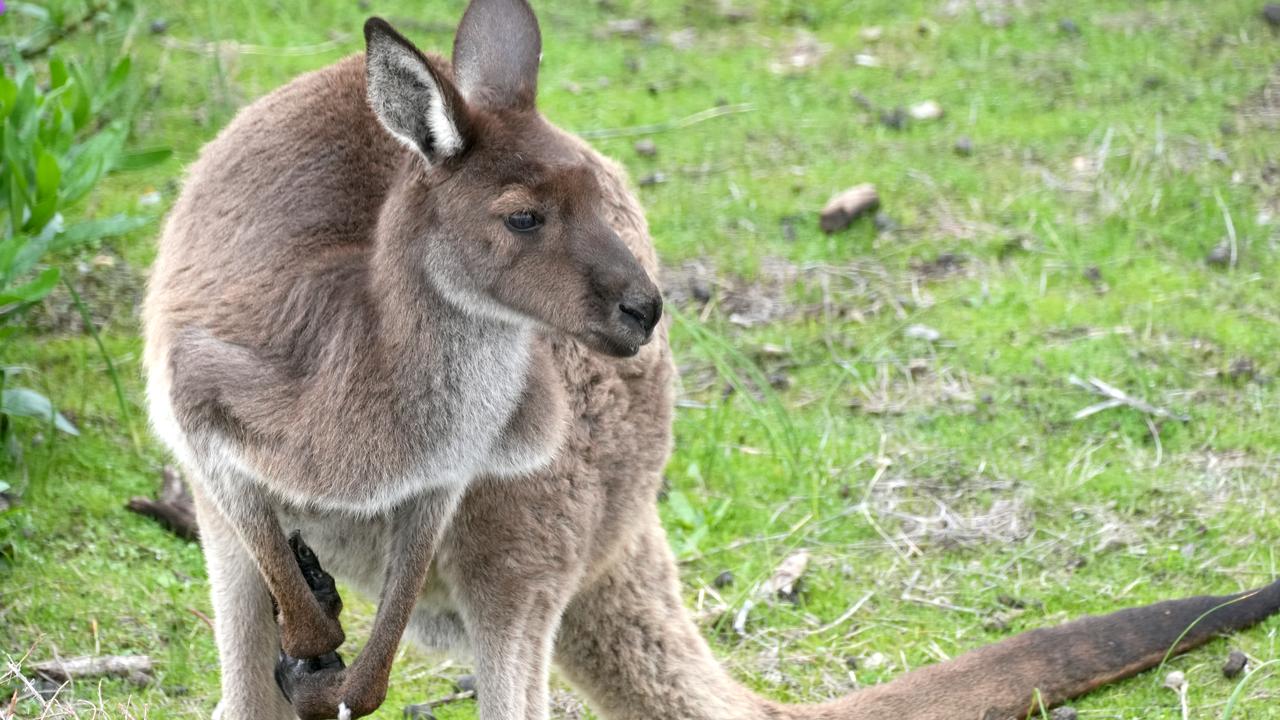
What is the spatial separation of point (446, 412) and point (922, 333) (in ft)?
10.1

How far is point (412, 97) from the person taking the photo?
354 centimetres

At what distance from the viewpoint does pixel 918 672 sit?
4.42m

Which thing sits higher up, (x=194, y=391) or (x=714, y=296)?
(x=194, y=391)

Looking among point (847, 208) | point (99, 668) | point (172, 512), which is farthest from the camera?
point (847, 208)

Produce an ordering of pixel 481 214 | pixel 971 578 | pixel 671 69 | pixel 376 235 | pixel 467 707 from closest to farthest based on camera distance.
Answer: pixel 481 214, pixel 376 235, pixel 467 707, pixel 971 578, pixel 671 69

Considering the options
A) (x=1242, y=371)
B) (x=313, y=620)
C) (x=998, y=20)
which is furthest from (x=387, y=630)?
(x=998, y=20)

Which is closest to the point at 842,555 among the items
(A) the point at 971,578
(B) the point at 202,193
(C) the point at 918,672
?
(A) the point at 971,578

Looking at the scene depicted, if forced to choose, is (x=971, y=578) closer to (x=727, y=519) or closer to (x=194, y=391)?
(x=727, y=519)

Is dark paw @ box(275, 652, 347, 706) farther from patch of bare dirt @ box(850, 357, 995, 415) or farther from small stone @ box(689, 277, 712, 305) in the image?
small stone @ box(689, 277, 712, 305)

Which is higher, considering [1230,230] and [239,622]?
[239,622]

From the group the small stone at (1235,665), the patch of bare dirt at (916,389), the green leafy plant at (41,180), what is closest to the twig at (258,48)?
the green leafy plant at (41,180)

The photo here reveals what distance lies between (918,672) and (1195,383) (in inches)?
87.0

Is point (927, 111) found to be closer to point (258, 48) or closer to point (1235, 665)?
point (258, 48)

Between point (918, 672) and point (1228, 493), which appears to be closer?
point (918, 672)
